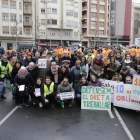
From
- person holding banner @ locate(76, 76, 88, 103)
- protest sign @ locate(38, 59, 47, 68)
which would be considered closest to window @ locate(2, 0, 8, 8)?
protest sign @ locate(38, 59, 47, 68)

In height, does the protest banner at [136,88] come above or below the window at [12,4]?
below

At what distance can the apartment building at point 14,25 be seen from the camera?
150ft

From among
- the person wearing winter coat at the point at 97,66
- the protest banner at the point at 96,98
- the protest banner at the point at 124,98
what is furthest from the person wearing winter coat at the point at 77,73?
the protest banner at the point at 124,98

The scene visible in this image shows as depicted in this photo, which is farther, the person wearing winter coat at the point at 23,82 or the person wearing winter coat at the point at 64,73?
→ the person wearing winter coat at the point at 64,73

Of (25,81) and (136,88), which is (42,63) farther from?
(136,88)

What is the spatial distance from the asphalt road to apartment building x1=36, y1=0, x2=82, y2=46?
43844 mm

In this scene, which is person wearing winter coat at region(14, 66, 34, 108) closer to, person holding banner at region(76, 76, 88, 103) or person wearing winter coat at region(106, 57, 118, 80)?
person holding banner at region(76, 76, 88, 103)

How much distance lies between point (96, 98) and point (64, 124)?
1.89 m

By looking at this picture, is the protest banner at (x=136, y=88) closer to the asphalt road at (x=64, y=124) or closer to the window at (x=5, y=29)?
the asphalt road at (x=64, y=124)

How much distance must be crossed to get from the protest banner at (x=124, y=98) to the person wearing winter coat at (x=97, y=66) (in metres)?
1.33

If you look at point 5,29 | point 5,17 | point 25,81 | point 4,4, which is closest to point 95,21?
point 5,17

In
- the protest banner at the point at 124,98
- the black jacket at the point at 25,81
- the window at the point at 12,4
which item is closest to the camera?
the protest banner at the point at 124,98

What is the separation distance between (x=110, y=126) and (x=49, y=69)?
3.55 meters

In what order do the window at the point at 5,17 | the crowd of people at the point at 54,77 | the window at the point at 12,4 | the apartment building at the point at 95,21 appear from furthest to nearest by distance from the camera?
the apartment building at the point at 95,21 < the window at the point at 12,4 < the window at the point at 5,17 < the crowd of people at the point at 54,77
